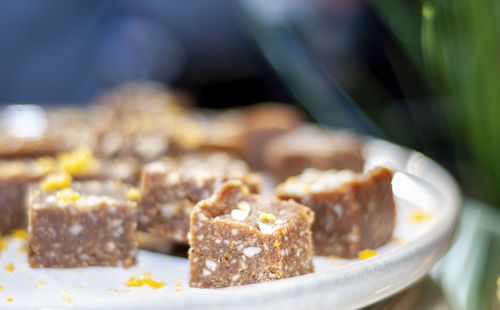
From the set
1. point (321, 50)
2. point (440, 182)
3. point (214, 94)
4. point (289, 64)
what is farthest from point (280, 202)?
point (214, 94)

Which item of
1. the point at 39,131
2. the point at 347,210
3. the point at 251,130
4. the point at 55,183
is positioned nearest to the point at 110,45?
the point at 39,131

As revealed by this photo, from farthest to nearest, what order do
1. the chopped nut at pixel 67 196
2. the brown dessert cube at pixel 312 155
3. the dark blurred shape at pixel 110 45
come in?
the dark blurred shape at pixel 110 45, the brown dessert cube at pixel 312 155, the chopped nut at pixel 67 196

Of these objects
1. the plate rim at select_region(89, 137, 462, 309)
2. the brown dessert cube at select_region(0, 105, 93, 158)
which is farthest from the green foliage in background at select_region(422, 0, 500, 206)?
the brown dessert cube at select_region(0, 105, 93, 158)

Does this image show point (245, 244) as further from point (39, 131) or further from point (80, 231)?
point (39, 131)

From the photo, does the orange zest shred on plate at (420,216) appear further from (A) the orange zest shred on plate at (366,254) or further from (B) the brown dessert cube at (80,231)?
(B) the brown dessert cube at (80,231)

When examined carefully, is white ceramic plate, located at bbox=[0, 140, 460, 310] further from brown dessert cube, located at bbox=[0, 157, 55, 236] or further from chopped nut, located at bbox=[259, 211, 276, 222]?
chopped nut, located at bbox=[259, 211, 276, 222]

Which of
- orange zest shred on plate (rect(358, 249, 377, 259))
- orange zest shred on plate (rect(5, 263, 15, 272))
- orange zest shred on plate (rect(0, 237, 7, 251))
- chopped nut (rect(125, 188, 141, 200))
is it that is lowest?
orange zest shred on plate (rect(358, 249, 377, 259))

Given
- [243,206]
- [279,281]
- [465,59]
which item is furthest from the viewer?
[465,59]

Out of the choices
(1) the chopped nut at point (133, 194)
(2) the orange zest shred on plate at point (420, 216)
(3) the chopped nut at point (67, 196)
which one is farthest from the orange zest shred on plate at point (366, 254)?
(3) the chopped nut at point (67, 196)

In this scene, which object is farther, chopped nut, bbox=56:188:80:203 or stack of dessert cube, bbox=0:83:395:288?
chopped nut, bbox=56:188:80:203
